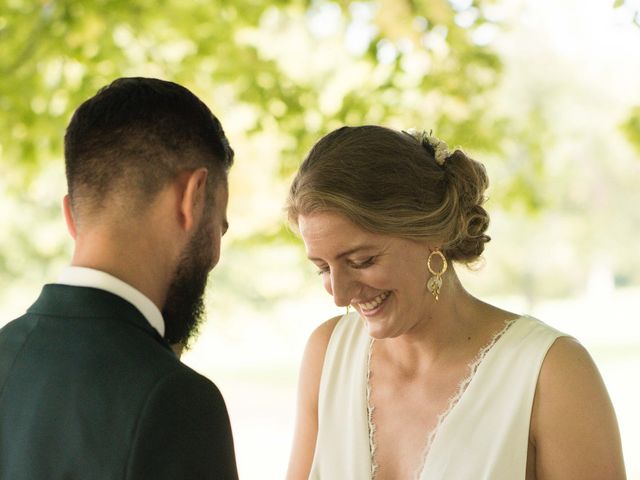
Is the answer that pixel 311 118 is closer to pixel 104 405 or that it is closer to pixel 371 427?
pixel 371 427

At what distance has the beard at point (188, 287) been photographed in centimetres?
160

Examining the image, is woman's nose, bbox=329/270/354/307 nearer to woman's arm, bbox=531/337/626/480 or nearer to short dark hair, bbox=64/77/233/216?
woman's arm, bbox=531/337/626/480

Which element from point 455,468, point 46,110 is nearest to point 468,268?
point 455,468

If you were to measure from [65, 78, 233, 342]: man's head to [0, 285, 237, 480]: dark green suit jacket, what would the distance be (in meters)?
0.13

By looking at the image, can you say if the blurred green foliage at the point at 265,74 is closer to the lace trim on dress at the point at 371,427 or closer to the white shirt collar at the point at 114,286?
the lace trim on dress at the point at 371,427

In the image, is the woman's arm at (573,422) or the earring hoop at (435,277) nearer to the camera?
the woman's arm at (573,422)

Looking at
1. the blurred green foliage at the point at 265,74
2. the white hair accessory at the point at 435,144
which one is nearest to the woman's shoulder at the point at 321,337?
the white hair accessory at the point at 435,144

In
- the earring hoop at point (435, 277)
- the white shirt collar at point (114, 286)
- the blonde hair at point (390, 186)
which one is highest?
the blonde hair at point (390, 186)

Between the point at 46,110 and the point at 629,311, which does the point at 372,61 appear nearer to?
the point at 46,110

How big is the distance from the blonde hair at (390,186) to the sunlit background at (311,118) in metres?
0.25

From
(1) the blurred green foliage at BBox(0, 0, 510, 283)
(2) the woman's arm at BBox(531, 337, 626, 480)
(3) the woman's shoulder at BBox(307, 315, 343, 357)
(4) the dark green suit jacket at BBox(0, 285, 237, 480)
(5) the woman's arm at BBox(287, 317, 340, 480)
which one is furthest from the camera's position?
(1) the blurred green foliage at BBox(0, 0, 510, 283)

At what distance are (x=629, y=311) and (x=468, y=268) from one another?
12969 mm

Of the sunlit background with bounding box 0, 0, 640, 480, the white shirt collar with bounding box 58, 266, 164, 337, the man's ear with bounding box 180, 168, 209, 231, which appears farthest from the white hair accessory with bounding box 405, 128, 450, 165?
the white shirt collar with bounding box 58, 266, 164, 337

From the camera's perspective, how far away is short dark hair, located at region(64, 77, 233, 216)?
158 centimetres
